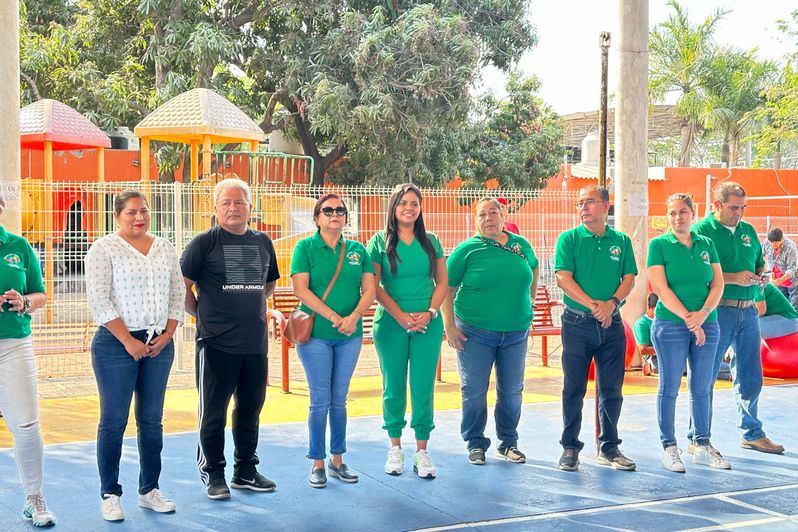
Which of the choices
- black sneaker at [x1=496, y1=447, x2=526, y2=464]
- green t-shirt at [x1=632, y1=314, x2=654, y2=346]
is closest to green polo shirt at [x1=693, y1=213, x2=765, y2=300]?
black sneaker at [x1=496, y1=447, x2=526, y2=464]

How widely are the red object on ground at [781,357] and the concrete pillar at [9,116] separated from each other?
7.45 metres

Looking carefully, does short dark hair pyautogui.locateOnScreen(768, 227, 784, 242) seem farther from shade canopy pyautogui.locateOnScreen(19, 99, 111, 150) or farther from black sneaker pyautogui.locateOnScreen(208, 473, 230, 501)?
shade canopy pyautogui.locateOnScreen(19, 99, 111, 150)

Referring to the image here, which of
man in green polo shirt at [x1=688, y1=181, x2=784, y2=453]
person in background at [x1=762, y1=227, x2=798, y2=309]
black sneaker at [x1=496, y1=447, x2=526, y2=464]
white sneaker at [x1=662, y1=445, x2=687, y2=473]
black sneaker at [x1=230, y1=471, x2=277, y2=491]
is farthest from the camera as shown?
person in background at [x1=762, y1=227, x2=798, y2=309]

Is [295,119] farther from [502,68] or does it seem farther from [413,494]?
[413,494]

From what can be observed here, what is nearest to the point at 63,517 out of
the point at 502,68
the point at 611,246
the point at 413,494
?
the point at 413,494

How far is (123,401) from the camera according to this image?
5.31 meters

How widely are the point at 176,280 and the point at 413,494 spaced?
1920 mm

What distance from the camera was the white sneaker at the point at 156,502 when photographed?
540 cm

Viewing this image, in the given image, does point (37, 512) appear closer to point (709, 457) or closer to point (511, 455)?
point (511, 455)

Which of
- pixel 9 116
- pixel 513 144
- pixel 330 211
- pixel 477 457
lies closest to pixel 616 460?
pixel 477 457

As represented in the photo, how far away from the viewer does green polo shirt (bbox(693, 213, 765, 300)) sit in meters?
6.86

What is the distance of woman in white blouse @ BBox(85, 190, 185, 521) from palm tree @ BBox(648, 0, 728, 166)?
31.9 meters

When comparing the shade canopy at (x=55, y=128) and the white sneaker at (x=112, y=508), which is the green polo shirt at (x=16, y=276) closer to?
the white sneaker at (x=112, y=508)

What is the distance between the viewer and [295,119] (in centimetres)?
2464
